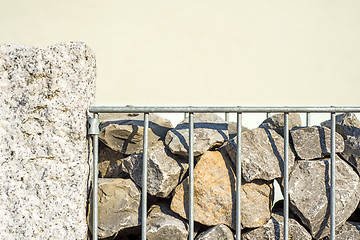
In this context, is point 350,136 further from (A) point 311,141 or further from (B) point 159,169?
(B) point 159,169

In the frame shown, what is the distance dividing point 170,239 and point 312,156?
3.59 feet

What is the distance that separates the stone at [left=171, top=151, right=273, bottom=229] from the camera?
228 cm

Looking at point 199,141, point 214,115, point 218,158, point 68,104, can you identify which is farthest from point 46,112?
point 214,115

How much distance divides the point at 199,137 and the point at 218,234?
60 centimetres

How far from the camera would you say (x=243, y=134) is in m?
2.38

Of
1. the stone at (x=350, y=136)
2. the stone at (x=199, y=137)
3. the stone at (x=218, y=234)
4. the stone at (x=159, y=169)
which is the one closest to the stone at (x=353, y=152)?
the stone at (x=350, y=136)

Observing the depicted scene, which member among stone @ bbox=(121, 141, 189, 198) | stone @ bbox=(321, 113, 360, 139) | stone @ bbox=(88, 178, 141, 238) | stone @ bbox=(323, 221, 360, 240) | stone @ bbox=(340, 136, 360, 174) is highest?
stone @ bbox=(321, 113, 360, 139)

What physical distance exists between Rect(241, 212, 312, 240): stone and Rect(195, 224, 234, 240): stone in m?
0.17

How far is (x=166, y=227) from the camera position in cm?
221

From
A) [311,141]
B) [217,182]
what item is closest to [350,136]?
[311,141]

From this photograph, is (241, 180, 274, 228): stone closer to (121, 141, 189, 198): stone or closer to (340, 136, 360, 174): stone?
(121, 141, 189, 198): stone

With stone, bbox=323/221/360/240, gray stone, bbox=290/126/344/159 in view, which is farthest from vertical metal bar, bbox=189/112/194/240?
stone, bbox=323/221/360/240

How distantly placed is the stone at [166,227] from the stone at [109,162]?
0.37 metres

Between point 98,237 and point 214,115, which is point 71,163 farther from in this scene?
point 214,115
